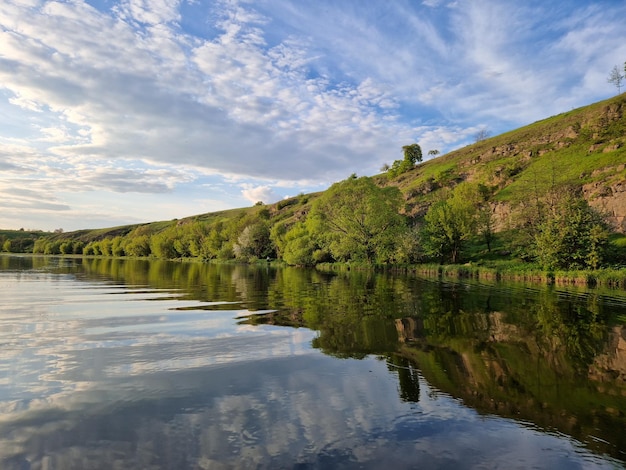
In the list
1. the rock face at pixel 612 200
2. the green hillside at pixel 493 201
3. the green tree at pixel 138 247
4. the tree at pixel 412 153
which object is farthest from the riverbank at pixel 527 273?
the green tree at pixel 138 247

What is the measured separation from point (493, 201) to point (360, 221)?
36.0m

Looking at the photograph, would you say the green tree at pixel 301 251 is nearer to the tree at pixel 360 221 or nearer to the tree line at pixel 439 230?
the tree line at pixel 439 230

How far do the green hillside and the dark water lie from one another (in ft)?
135

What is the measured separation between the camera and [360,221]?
73.6 m

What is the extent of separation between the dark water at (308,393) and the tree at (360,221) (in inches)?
2113

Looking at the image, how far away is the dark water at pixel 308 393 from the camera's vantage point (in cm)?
632

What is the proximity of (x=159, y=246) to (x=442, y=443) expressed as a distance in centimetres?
16051

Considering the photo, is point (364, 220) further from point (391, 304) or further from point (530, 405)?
point (530, 405)

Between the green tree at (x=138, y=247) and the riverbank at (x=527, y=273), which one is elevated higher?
the green tree at (x=138, y=247)

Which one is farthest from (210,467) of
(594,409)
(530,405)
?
(594,409)

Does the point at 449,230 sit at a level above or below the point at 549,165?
below

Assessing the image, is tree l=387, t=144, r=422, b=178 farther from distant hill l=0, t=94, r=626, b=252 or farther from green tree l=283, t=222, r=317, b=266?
green tree l=283, t=222, r=317, b=266

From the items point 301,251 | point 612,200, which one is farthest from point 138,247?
point 612,200

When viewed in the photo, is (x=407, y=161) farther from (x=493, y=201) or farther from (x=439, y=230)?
(x=439, y=230)
